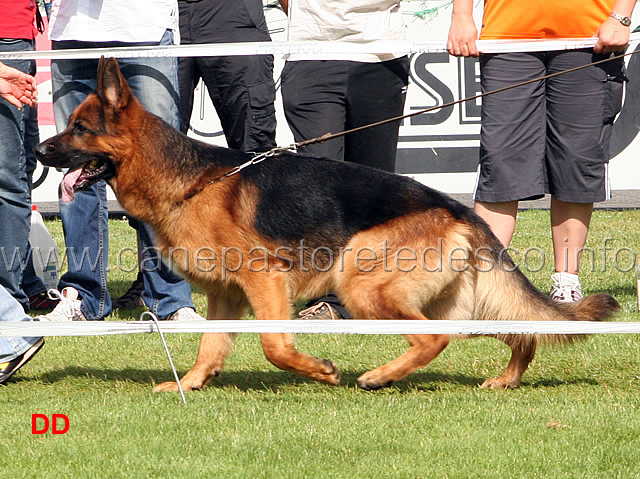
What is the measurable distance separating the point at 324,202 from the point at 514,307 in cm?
100

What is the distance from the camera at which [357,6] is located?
542cm

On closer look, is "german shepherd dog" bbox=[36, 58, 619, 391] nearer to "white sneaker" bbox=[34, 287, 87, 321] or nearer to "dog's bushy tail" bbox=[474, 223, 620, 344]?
"dog's bushy tail" bbox=[474, 223, 620, 344]

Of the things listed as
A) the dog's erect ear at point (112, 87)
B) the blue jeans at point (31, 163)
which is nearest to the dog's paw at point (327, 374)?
the dog's erect ear at point (112, 87)

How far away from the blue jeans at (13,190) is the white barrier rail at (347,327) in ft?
5.29

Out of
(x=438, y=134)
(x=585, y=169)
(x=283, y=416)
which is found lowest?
(x=438, y=134)

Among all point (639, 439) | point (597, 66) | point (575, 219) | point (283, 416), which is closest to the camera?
point (639, 439)

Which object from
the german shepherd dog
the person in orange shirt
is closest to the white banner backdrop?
the person in orange shirt

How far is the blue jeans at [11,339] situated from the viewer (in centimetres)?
423

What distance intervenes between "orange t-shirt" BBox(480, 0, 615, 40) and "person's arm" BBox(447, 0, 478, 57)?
25 cm

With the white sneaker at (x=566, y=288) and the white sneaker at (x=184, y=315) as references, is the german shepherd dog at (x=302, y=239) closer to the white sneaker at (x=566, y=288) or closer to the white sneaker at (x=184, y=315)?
the white sneaker at (x=184, y=315)

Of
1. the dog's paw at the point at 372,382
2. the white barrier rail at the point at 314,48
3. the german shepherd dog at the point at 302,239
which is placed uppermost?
the white barrier rail at the point at 314,48

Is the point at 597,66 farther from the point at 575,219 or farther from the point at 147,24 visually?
the point at 147,24

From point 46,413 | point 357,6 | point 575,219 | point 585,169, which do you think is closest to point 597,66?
point 585,169

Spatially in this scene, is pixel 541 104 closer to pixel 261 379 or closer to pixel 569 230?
pixel 569 230
